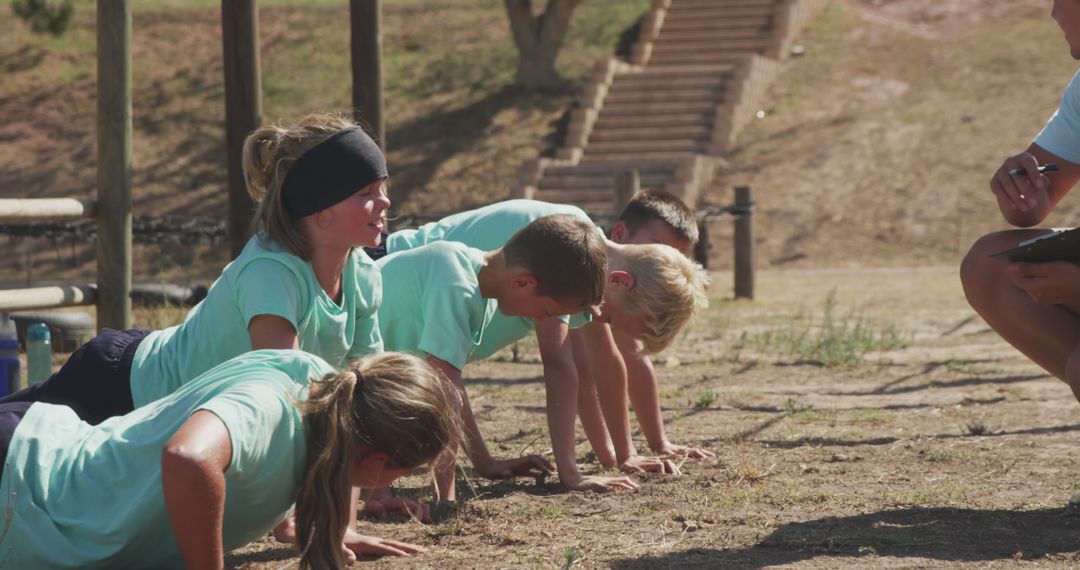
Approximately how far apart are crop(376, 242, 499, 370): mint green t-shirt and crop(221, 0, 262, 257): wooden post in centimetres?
312

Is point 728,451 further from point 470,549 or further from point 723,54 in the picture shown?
point 723,54

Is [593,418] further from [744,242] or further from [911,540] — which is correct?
[744,242]

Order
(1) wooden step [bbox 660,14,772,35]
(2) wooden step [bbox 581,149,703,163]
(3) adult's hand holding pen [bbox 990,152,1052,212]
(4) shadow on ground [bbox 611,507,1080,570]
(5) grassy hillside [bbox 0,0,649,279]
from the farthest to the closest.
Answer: (1) wooden step [bbox 660,14,772,35] < (5) grassy hillside [bbox 0,0,649,279] < (2) wooden step [bbox 581,149,703,163] < (3) adult's hand holding pen [bbox 990,152,1052,212] < (4) shadow on ground [bbox 611,507,1080,570]

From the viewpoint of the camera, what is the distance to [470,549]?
383 centimetres

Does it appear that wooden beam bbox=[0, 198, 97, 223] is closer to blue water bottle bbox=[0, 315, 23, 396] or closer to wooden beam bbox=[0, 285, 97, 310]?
wooden beam bbox=[0, 285, 97, 310]


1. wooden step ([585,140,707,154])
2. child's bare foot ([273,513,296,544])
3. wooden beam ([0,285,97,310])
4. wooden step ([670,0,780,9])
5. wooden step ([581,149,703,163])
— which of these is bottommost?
wooden step ([581,149,703,163])

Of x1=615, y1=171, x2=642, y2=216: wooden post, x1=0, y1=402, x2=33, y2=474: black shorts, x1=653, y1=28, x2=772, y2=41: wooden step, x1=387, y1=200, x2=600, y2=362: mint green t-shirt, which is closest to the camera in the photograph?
x1=0, y1=402, x2=33, y2=474: black shorts

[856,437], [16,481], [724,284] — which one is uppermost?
[16,481]

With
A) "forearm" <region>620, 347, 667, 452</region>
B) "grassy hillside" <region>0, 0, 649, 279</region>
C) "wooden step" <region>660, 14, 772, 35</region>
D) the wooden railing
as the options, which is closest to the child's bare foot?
"forearm" <region>620, 347, 667, 452</region>

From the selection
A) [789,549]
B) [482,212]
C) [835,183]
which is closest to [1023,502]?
[789,549]

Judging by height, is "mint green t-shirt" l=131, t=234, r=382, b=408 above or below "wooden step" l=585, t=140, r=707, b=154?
above

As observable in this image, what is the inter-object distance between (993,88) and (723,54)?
417 centimetres

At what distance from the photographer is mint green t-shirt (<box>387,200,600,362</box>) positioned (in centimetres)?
481

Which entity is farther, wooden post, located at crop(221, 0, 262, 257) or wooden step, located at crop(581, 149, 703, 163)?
wooden step, located at crop(581, 149, 703, 163)
